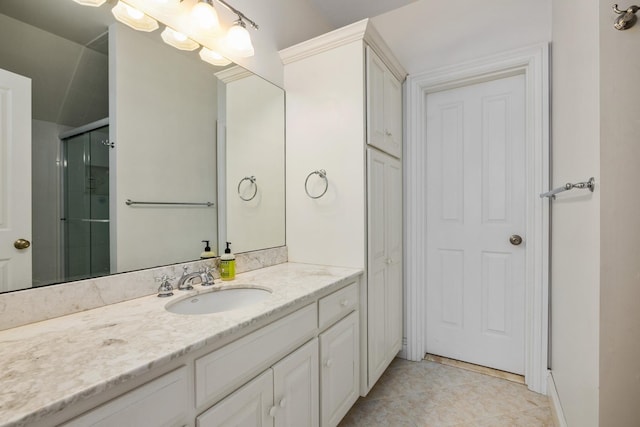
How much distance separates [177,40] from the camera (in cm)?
135

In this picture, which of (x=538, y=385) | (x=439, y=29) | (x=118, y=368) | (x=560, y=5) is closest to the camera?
(x=118, y=368)

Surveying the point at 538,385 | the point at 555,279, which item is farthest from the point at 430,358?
the point at 555,279

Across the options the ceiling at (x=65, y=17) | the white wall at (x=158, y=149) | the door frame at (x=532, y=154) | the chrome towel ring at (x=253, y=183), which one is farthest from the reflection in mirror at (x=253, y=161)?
the door frame at (x=532, y=154)

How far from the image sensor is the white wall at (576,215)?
3.38 ft

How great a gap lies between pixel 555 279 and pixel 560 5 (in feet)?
4.92

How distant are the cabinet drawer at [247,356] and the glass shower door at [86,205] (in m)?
0.58

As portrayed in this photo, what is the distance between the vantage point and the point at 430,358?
2.35m

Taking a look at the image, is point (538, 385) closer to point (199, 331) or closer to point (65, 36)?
point (199, 331)

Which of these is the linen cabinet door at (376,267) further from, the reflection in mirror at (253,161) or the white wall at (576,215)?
the white wall at (576,215)

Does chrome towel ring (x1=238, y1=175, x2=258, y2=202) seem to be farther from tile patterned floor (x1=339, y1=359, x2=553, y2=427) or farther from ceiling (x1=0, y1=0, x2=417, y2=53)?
tile patterned floor (x1=339, y1=359, x2=553, y2=427)

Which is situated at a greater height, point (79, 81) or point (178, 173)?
point (79, 81)

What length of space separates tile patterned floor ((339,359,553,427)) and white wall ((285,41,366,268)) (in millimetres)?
876

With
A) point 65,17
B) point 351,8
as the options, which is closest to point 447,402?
point 65,17

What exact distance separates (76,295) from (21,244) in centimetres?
22
